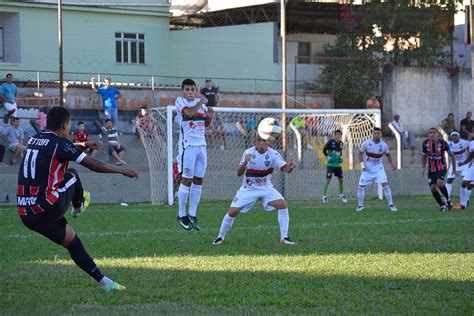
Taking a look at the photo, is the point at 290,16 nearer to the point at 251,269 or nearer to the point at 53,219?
the point at 251,269

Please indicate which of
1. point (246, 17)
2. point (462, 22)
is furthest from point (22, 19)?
point (462, 22)

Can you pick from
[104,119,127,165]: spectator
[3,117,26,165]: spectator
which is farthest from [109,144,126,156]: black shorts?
[3,117,26,165]: spectator

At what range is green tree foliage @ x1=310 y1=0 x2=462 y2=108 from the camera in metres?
38.3

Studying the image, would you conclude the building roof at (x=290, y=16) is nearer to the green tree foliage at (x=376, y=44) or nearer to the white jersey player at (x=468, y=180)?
Result: the green tree foliage at (x=376, y=44)

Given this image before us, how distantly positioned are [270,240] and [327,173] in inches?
516

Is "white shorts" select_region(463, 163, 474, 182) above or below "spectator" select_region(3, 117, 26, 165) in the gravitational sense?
below

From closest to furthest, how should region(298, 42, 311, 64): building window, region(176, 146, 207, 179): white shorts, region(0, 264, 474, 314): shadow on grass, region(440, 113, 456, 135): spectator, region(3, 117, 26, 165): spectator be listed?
region(0, 264, 474, 314): shadow on grass, region(176, 146, 207, 179): white shorts, region(3, 117, 26, 165): spectator, region(440, 113, 456, 135): spectator, region(298, 42, 311, 64): building window

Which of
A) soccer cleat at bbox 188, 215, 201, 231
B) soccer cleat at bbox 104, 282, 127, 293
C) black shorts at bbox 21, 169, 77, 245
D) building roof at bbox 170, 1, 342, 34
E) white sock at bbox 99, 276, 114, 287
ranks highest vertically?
building roof at bbox 170, 1, 342, 34

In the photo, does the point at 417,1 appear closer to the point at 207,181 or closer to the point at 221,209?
the point at 207,181

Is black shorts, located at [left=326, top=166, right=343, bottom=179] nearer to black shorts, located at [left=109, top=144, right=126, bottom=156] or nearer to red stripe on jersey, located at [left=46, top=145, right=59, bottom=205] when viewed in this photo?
black shorts, located at [left=109, top=144, right=126, bottom=156]

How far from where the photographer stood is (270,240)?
560 inches

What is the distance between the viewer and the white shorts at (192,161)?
15.2 meters

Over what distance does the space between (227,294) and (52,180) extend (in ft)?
6.62

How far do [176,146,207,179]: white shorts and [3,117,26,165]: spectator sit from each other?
39.1ft
